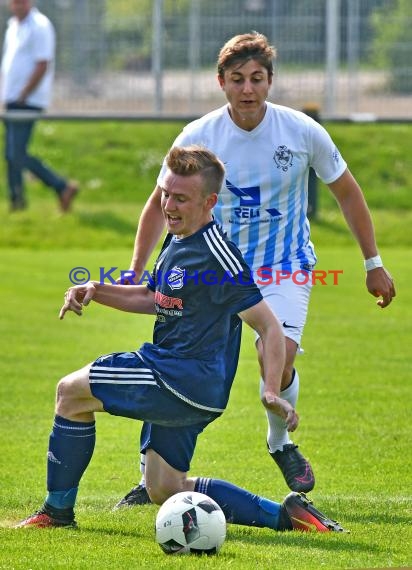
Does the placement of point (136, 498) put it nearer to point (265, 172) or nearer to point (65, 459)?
point (65, 459)

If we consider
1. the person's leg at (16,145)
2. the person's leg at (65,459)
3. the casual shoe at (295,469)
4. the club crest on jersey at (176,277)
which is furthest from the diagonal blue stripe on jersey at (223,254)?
the person's leg at (16,145)

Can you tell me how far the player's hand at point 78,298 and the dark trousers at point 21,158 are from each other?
11.5 metres

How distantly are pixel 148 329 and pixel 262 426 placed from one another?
377 cm

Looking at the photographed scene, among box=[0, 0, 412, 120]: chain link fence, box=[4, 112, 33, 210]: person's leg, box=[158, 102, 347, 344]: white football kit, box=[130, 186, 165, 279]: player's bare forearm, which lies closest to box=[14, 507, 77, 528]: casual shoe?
box=[130, 186, 165, 279]: player's bare forearm

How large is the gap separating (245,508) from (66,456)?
0.91m

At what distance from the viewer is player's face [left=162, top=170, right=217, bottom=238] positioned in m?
6.16

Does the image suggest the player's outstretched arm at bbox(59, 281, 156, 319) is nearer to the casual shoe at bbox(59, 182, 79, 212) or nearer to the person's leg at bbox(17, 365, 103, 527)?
the person's leg at bbox(17, 365, 103, 527)

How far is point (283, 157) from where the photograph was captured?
7.47 m

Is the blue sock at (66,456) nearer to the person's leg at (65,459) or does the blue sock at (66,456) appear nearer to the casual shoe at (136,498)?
the person's leg at (65,459)

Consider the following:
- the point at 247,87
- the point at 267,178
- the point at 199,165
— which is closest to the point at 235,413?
the point at 267,178

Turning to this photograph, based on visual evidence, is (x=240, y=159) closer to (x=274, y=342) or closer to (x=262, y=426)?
(x=274, y=342)

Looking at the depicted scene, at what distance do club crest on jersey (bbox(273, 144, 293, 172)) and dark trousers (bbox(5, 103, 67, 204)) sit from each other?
10.6 meters

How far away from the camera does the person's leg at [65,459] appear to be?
6324 millimetres

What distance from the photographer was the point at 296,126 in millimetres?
7496
